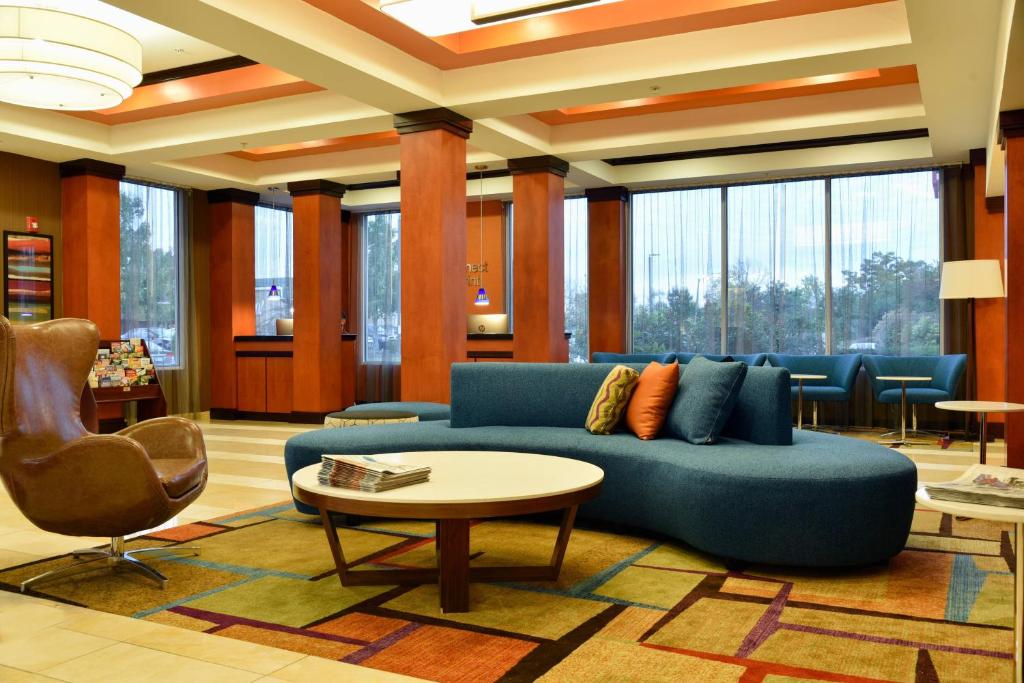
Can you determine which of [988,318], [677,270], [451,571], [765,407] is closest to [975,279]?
[988,318]

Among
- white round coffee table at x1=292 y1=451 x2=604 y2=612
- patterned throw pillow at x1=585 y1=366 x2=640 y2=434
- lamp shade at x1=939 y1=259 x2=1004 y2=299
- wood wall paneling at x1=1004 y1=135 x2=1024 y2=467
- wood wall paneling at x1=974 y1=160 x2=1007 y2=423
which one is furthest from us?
wood wall paneling at x1=974 y1=160 x2=1007 y2=423

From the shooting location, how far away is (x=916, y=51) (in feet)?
19.7

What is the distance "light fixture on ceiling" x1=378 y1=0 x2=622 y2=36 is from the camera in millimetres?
5199

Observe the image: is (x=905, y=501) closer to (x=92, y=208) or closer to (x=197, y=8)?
(x=197, y=8)

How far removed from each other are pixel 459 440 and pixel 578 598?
1662 mm

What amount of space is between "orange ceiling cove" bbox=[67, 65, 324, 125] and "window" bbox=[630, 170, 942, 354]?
5.59 m

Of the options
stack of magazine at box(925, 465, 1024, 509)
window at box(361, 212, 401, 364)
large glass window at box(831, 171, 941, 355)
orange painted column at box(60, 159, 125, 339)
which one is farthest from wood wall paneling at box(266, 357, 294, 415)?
stack of magazine at box(925, 465, 1024, 509)

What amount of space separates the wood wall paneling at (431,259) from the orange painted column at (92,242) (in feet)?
13.1

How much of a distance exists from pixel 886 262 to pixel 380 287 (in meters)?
7.44

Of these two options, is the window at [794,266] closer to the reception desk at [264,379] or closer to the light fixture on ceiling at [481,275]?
the light fixture on ceiling at [481,275]

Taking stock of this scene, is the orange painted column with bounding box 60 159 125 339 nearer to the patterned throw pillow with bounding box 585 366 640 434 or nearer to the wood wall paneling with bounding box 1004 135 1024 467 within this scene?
the patterned throw pillow with bounding box 585 366 640 434

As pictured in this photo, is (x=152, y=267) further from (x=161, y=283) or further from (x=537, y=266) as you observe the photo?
(x=537, y=266)

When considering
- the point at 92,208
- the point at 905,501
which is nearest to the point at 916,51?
the point at 905,501

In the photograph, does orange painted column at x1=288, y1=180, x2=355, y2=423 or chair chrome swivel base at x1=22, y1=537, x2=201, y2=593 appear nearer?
chair chrome swivel base at x1=22, y1=537, x2=201, y2=593
